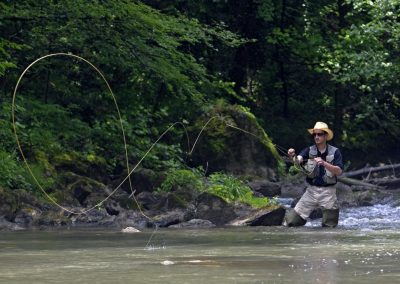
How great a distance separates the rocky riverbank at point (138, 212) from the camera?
14016 millimetres

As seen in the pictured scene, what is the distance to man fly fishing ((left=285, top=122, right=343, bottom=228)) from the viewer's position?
12820 millimetres

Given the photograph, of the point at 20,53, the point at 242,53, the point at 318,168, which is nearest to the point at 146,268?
the point at 318,168

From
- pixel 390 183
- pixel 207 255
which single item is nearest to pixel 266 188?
pixel 390 183

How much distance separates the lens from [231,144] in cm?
2264

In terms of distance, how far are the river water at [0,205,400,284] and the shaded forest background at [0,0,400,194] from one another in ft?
13.4

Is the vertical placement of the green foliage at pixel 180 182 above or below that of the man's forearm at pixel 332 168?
below

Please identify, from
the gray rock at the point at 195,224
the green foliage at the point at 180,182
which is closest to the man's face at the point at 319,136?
the gray rock at the point at 195,224

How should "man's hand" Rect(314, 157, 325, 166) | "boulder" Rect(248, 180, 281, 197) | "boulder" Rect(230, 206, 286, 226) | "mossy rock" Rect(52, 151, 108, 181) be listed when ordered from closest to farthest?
"man's hand" Rect(314, 157, 325, 166)
"boulder" Rect(230, 206, 286, 226)
"mossy rock" Rect(52, 151, 108, 181)
"boulder" Rect(248, 180, 281, 197)

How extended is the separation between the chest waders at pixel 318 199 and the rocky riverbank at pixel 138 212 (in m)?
0.49

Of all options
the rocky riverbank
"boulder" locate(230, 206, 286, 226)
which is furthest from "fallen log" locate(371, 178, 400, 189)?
"boulder" locate(230, 206, 286, 226)

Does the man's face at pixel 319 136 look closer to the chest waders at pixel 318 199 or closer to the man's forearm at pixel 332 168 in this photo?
the chest waders at pixel 318 199

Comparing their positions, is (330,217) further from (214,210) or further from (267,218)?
(214,210)

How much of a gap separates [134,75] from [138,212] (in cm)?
563

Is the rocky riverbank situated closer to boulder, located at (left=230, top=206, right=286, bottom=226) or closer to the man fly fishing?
boulder, located at (left=230, top=206, right=286, bottom=226)
